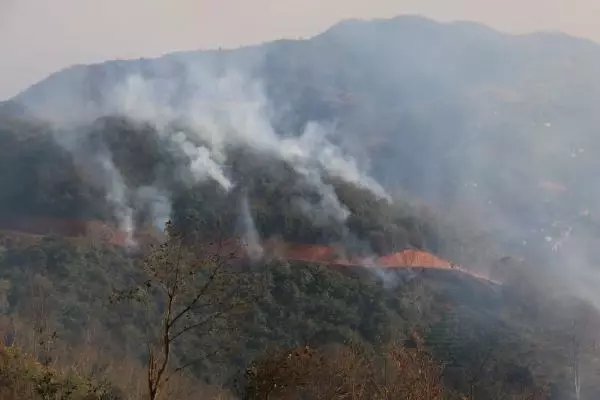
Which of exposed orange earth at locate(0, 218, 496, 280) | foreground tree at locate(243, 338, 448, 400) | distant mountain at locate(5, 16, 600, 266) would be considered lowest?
distant mountain at locate(5, 16, 600, 266)

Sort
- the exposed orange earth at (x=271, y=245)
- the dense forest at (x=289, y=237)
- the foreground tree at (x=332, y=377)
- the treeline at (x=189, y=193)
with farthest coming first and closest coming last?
the treeline at (x=189, y=193), the exposed orange earth at (x=271, y=245), the dense forest at (x=289, y=237), the foreground tree at (x=332, y=377)

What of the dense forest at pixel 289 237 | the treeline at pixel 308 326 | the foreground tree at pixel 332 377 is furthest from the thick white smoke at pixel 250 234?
the foreground tree at pixel 332 377

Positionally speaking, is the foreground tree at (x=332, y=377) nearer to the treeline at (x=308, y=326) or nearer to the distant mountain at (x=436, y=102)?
the treeline at (x=308, y=326)

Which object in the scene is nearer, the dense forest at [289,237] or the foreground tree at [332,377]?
the foreground tree at [332,377]

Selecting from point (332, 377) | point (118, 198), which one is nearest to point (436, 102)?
point (118, 198)

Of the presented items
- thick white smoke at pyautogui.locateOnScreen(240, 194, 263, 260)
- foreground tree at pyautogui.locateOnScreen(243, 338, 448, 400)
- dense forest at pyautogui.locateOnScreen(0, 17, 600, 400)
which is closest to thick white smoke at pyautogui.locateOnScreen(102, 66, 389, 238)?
dense forest at pyautogui.locateOnScreen(0, 17, 600, 400)

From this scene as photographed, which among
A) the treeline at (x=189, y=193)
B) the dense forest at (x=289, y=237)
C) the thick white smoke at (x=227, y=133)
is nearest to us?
the dense forest at (x=289, y=237)

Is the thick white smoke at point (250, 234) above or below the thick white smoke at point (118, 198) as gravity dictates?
below

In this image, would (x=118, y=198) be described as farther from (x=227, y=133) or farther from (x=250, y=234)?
(x=227, y=133)

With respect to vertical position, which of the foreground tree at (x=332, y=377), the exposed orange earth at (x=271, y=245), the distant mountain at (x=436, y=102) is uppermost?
the foreground tree at (x=332, y=377)

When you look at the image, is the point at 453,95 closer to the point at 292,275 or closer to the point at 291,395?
the point at 292,275

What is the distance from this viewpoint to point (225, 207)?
53875 mm

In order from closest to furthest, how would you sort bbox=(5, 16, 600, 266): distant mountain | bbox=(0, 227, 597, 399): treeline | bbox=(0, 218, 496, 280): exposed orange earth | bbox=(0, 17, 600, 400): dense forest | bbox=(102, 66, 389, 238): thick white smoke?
bbox=(0, 17, 600, 400): dense forest < bbox=(0, 227, 597, 399): treeline < bbox=(0, 218, 496, 280): exposed orange earth < bbox=(102, 66, 389, 238): thick white smoke < bbox=(5, 16, 600, 266): distant mountain

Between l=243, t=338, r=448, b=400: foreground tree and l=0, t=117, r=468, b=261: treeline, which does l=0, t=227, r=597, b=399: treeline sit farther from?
l=0, t=117, r=468, b=261: treeline
